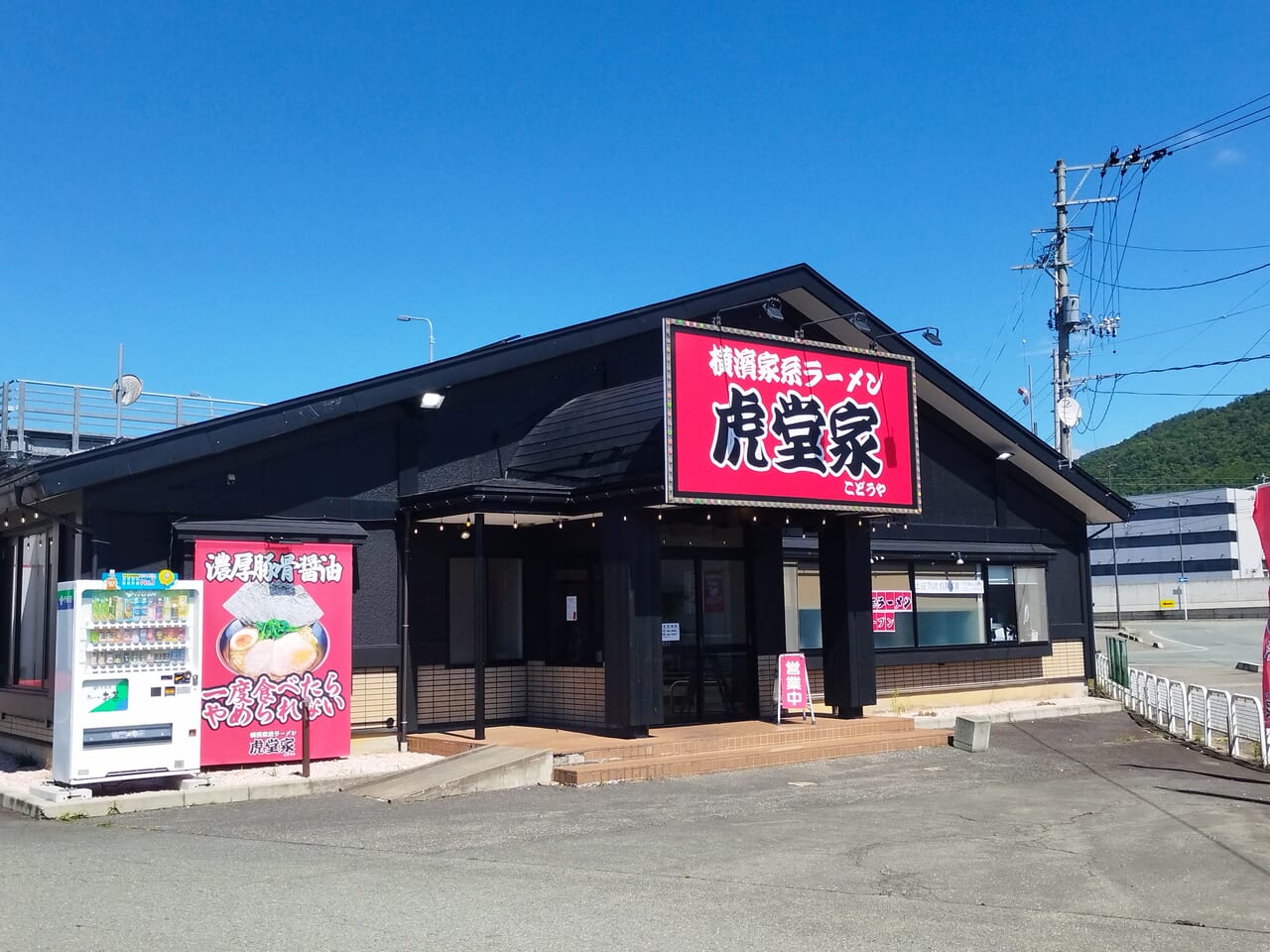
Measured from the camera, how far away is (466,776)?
39.6 feet

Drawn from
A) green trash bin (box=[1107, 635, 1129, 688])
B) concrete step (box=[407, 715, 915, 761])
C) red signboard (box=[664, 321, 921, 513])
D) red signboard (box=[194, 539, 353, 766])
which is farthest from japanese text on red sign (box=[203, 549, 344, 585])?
green trash bin (box=[1107, 635, 1129, 688])

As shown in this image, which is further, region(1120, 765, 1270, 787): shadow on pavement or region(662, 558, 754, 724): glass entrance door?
region(662, 558, 754, 724): glass entrance door

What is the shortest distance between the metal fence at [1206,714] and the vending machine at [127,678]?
12.4 metres

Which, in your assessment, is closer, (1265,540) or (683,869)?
(683,869)

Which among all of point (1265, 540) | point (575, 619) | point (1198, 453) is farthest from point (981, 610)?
point (1198, 453)

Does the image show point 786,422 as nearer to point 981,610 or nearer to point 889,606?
point 889,606

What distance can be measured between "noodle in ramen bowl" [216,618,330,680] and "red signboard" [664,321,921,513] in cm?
466

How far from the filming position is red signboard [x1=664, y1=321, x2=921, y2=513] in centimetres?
1425

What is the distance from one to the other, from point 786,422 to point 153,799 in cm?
875

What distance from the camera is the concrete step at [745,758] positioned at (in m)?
Answer: 12.8

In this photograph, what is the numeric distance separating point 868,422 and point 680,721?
194 inches

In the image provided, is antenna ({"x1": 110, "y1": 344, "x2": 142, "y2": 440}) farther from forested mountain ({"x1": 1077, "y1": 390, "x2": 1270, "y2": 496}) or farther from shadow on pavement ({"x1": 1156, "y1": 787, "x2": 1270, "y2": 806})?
forested mountain ({"x1": 1077, "y1": 390, "x2": 1270, "y2": 496})

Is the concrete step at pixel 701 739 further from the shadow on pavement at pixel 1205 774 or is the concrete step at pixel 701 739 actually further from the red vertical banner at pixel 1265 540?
the red vertical banner at pixel 1265 540

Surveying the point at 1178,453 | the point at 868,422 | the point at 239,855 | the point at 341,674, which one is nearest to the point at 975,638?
the point at 868,422
